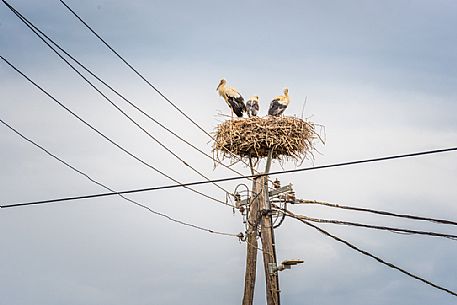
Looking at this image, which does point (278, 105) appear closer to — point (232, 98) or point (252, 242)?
point (232, 98)

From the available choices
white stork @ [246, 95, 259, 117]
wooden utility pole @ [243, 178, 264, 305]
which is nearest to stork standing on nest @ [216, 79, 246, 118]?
white stork @ [246, 95, 259, 117]

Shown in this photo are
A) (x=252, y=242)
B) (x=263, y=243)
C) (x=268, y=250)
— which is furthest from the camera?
(x=252, y=242)

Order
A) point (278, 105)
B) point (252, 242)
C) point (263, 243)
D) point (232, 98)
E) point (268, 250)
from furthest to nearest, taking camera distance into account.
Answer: point (232, 98) < point (278, 105) < point (252, 242) < point (263, 243) < point (268, 250)

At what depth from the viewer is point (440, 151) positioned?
7.08m

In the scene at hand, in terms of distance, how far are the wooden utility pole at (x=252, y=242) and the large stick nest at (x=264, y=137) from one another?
520 millimetres

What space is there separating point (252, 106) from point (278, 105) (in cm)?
44

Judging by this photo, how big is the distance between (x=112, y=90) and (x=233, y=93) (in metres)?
2.70

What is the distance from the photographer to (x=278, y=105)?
12289 mm

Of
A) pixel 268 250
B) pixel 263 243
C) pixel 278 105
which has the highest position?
pixel 278 105

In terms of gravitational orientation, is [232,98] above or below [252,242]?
above

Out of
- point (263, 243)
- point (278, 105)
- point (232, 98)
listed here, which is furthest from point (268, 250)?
point (232, 98)

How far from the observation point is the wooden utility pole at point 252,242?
430 inches

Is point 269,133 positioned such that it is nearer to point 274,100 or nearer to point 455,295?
point 274,100

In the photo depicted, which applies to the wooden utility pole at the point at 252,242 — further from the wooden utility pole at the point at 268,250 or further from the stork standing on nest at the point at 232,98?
the stork standing on nest at the point at 232,98
